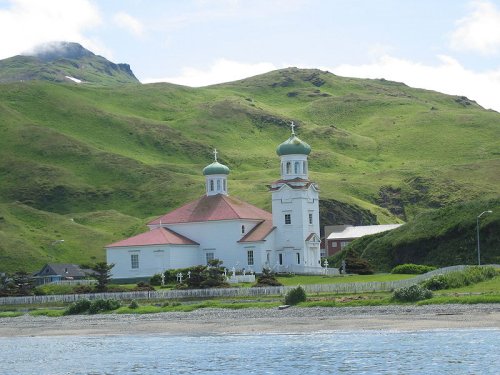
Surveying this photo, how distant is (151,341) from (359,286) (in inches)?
847

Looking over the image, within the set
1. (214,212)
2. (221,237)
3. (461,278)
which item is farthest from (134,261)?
(461,278)

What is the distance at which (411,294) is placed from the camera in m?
65.8

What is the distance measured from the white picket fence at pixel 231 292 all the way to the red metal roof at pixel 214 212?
963 inches

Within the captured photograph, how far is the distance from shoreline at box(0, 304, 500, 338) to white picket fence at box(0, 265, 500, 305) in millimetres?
5814

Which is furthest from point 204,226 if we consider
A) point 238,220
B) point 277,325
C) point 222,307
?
point 277,325

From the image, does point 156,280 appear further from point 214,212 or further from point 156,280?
point 214,212

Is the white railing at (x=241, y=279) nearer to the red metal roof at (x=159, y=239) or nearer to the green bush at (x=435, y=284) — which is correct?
the red metal roof at (x=159, y=239)

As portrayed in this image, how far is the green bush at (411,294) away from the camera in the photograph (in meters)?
65.6

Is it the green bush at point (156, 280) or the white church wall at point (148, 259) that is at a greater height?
the white church wall at point (148, 259)

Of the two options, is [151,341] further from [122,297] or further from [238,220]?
[238,220]

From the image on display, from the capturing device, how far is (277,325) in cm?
6059

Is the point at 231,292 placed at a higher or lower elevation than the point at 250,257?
lower

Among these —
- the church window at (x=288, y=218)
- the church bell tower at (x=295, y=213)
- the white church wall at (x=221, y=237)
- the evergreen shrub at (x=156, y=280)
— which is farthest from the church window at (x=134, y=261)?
the church window at (x=288, y=218)

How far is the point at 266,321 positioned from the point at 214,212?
45.0m
